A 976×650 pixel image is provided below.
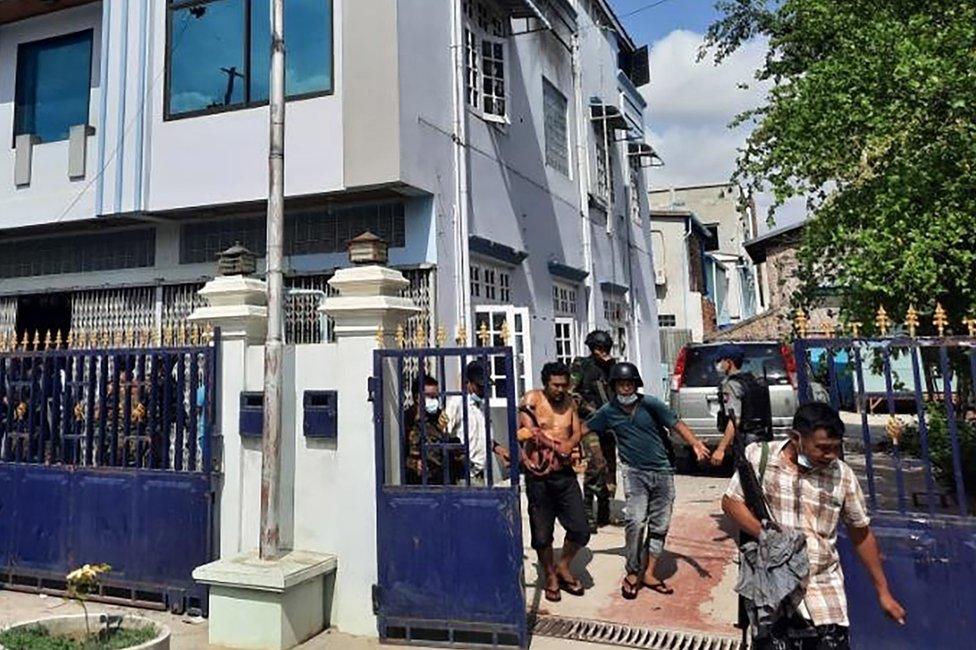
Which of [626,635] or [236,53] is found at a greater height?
[236,53]

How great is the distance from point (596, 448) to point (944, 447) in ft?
10.6

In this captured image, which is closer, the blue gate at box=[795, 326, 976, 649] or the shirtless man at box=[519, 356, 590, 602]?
the blue gate at box=[795, 326, 976, 649]

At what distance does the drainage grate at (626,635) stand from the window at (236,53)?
6.12m

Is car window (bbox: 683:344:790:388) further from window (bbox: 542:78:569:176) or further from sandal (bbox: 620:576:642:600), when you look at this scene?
sandal (bbox: 620:576:642:600)

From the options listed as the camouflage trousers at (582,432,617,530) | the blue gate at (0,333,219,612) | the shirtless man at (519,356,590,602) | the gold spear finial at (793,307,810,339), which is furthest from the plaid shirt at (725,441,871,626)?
the blue gate at (0,333,219,612)

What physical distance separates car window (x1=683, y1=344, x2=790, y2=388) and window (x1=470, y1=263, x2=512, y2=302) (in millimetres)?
2695

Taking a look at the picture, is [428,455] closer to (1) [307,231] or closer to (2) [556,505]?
(2) [556,505]

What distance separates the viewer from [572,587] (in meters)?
4.97

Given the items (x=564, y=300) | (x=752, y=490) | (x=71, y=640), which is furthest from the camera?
(x=564, y=300)

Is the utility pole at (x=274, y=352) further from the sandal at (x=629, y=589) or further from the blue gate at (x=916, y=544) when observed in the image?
the blue gate at (x=916, y=544)

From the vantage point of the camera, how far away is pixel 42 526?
538cm

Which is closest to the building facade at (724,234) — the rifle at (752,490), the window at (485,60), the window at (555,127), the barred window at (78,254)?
the window at (555,127)

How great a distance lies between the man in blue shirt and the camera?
4914mm

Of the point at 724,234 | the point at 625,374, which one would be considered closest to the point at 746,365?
the point at 625,374
